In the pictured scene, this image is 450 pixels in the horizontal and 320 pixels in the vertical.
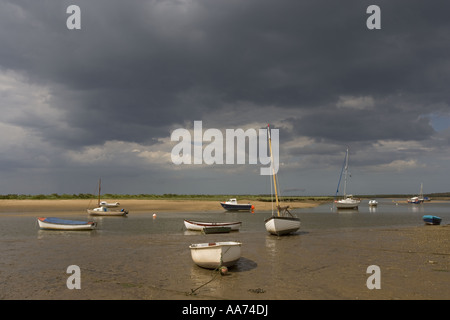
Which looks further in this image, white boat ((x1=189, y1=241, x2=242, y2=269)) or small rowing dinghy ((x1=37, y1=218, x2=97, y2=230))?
small rowing dinghy ((x1=37, y1=218, x2=97, y2=230))

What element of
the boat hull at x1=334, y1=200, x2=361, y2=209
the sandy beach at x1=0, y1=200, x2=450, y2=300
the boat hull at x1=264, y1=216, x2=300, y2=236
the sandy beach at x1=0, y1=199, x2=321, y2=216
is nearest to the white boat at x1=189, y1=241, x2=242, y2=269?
the sandy beach at x1=0, y1=200, x2=450, y2=300

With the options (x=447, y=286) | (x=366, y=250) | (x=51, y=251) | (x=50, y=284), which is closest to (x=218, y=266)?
(x=50, y=284)

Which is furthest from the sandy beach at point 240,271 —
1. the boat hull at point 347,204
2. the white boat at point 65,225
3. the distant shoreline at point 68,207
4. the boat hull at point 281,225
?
the boat hull at point 347,204

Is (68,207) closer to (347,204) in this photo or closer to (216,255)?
(216,255)

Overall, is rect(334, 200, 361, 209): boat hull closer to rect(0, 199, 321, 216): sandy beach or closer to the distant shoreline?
the distant shoreline

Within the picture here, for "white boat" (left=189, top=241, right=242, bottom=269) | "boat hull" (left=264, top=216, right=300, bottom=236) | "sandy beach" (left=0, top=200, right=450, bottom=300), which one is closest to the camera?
"sandy beach" (left=0, top=200, right=450, bottom=300)

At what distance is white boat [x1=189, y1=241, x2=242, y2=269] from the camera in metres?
16.6

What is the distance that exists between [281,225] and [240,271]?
14.5 metres

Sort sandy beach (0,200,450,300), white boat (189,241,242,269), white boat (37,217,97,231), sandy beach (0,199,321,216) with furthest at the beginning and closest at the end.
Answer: sandy beach (0,199,321,216)
white boat (37,217,97,231)
white boat (189,241,242,269)
sandy beach (0,200,450,300)

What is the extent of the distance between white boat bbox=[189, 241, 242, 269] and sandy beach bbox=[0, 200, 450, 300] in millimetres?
498

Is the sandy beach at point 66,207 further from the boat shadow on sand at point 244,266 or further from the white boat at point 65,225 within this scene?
the boat shadow on sand at point 244,266

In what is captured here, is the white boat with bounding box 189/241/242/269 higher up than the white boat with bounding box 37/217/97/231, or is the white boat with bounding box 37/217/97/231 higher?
the white boat with bounding box 189/241/242/269

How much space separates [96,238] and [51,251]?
7.53 meters
